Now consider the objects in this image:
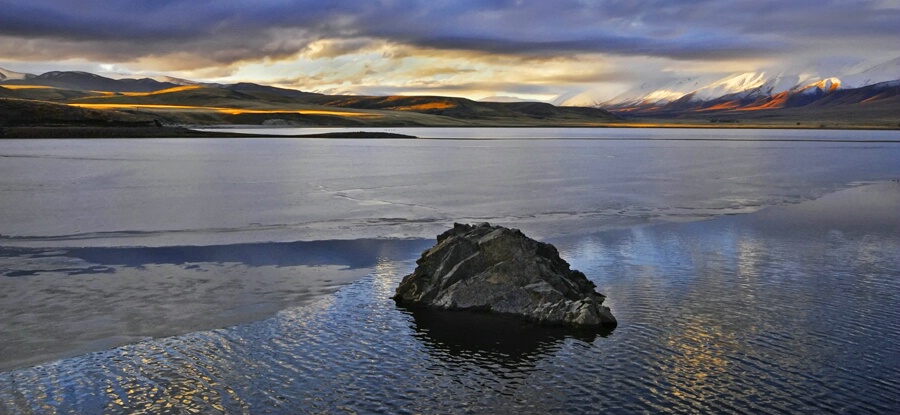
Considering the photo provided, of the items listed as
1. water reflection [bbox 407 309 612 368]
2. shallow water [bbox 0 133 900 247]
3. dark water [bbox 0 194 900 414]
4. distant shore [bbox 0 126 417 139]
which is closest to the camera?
dark water [bbox 0 194 900 414]

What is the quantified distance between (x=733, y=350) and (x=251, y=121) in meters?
187

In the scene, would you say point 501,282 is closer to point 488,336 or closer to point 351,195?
point 488,336

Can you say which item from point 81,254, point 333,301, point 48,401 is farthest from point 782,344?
point 81,254

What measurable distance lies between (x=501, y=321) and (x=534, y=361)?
2.35 m

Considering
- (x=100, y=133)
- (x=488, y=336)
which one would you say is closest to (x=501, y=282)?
(x=488, y=336)

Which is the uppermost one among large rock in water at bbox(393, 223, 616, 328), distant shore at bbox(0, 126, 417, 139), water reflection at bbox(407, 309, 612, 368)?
distant shore at bbox(0, 126, 417, 139)

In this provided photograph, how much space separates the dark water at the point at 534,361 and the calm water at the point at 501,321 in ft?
0.15

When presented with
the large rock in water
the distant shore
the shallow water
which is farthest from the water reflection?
the distant shore

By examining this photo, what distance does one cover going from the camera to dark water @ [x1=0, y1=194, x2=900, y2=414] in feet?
34.8

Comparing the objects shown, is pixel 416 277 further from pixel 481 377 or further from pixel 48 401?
pixel 48 401

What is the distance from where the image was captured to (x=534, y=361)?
12414 mm

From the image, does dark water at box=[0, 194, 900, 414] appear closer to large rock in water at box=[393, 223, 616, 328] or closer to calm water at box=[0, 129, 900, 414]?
calm water at box=[0, 129, 900, 414]

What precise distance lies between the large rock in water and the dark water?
548 millimetres

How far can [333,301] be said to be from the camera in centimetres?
1556
